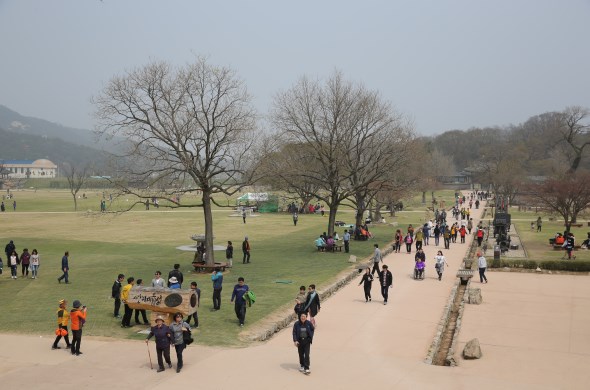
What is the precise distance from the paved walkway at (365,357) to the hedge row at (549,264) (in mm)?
8166

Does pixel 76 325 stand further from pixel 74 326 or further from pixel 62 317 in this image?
pixel 62 317

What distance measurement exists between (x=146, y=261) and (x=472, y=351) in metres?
19.2

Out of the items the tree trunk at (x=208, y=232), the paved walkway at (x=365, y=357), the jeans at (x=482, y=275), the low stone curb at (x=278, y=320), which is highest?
the tree trunk at (x=208, y=232)

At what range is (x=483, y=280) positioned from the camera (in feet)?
79.5

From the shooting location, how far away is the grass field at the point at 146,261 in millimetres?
16719

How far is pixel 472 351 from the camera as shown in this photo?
13602 millimetres

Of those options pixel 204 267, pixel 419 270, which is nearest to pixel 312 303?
pixel 419 270

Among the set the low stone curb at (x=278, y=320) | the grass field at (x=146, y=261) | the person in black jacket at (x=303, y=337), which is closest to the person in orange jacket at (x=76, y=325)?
the grass field at (x=146, y=261)

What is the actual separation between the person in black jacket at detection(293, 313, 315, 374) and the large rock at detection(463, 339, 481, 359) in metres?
4.18

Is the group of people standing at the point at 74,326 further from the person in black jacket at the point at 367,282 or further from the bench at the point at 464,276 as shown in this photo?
the bench at the point at 464,276

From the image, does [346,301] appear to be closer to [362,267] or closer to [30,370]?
[362,267]

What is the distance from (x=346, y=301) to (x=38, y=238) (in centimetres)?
2820

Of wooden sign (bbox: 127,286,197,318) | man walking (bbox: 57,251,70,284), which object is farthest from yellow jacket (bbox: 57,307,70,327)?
man walking (bbox: 57,251,70,284)

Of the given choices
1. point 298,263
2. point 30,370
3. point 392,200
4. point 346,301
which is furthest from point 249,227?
point 30,370
